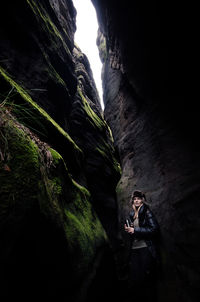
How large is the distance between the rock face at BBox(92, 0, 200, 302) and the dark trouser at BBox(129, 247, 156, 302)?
602mm

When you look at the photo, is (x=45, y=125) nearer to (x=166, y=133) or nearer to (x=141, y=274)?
(x=166, y=133)

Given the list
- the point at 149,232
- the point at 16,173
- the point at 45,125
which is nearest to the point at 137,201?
the point at 149,232

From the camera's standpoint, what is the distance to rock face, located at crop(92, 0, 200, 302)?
4.05 m

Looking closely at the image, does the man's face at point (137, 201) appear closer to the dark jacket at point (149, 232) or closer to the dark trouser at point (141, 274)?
the dark jacket at point (149, 232)

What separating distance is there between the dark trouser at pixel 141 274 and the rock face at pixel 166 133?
602 mm

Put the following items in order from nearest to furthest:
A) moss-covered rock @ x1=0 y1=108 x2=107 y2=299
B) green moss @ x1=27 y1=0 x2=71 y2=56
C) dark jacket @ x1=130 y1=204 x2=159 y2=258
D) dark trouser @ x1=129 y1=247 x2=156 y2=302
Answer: moss-covered rock @ x1=0 y1=108 x2=107 y2=299 < dark trouser @ x1=129 y1=247 x2=156 y2=302 < dark jacket @ x1=130 y1=204 x2=159 y2=258 < green moss @ x1=27 y1=0 x2=71 y2=56

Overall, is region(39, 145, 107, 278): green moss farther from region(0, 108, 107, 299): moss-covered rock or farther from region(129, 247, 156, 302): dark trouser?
region(129, 247, 156, 302): dark trouser

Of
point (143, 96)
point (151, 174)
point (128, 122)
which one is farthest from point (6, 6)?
point (151, 174)

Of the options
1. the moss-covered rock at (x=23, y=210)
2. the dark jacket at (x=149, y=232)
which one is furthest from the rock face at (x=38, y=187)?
the dark jacket at (x=149, y=232)

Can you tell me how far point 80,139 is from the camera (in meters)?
10.1

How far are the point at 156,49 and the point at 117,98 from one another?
18.4 feet

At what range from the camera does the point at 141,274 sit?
394 cm

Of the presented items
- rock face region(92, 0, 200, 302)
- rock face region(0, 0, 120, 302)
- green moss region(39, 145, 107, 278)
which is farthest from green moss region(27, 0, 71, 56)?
green moss region(39, 145, 107, 278)

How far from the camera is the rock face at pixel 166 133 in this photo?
4.05 metres
